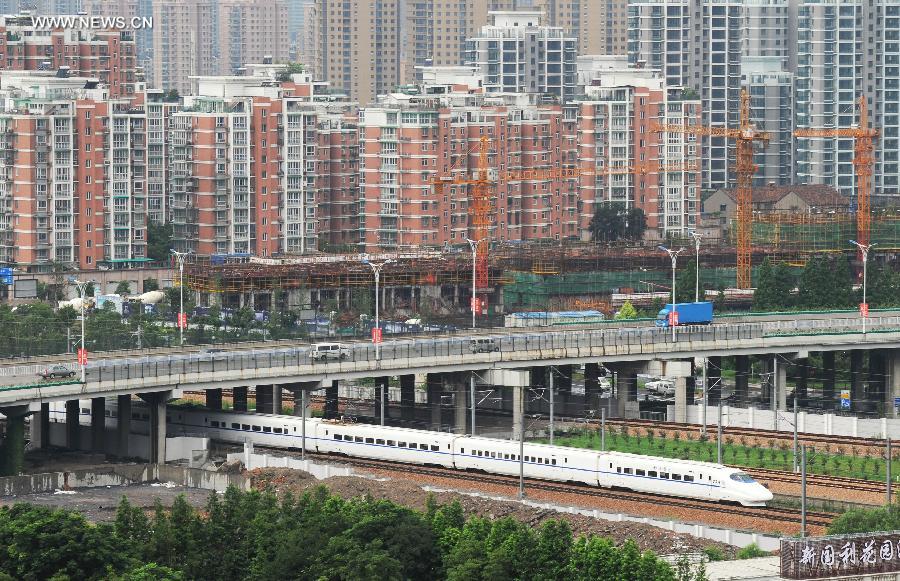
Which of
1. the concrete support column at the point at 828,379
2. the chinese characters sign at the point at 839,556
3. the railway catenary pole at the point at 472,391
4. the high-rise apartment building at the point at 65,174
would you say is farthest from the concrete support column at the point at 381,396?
the high-rise apartment building at the point at 65,174

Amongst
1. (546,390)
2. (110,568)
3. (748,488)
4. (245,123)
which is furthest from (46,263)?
(110,568)

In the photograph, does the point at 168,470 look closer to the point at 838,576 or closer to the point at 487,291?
the point at 838,576

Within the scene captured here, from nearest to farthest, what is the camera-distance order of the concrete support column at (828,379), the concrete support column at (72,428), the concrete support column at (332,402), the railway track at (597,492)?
the railway track at (597,492)
the concrete support column at (72,428)
the concrete support column at (332,402)
the concrete support column at (828,379)

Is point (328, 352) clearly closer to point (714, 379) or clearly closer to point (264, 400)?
point (264, 400)

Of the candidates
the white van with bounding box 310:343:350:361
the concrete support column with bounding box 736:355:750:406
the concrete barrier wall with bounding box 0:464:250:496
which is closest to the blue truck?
the concrete support column with bounding box 736:355:750:406

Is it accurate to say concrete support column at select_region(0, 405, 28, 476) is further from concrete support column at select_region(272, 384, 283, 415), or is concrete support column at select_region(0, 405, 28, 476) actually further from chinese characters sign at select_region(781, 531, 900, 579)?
chinese characters sign at select_region(781, 531, 900, 579)

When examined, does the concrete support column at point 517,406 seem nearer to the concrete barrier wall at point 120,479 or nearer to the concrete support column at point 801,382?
the concrete barrier wall at point 120,479
